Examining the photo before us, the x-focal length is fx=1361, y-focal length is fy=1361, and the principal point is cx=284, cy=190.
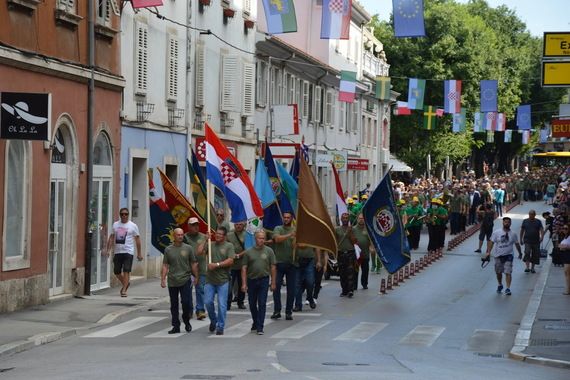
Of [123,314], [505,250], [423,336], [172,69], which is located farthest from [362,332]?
[172,69]

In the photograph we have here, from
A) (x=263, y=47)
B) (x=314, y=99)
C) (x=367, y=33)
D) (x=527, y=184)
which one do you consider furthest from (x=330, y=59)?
(x=527, y=184)

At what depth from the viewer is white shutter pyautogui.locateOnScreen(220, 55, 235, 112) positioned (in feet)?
118

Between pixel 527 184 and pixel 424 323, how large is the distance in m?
54.4

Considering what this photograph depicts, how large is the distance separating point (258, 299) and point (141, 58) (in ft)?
34.5

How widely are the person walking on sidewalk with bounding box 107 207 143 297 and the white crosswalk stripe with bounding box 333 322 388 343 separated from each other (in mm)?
5279

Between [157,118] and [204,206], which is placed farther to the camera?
[157,118]

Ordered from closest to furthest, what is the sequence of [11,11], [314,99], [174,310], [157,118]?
[174,310], [11,11], [157,118], [314,99]

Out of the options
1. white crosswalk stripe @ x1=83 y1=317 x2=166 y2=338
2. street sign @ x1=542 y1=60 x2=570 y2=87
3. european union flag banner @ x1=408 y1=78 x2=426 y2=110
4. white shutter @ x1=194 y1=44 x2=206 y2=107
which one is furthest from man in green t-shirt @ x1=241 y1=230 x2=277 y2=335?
european union flag banner @ x1=408 y1=78 x2=426 y2=110

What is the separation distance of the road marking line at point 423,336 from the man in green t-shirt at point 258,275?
6.74 ft

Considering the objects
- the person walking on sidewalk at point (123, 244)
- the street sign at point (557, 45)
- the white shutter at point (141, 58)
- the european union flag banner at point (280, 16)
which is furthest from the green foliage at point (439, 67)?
the street sign at point (557, 45)

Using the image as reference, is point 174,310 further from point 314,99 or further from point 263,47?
point 314,99

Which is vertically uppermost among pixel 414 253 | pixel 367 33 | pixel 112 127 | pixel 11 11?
pixel 367 33

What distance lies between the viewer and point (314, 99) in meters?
50.4

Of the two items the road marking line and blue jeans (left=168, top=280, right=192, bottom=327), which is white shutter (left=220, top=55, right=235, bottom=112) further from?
blue jeans (left=168, top=280, right=192, bottom=327)
